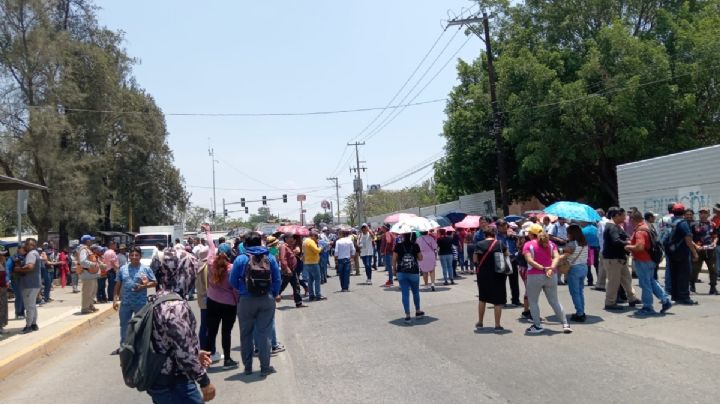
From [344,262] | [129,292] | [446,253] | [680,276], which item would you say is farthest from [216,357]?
[446,253]

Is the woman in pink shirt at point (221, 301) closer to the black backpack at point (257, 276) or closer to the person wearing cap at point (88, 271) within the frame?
the black backpack at point (257, 276)

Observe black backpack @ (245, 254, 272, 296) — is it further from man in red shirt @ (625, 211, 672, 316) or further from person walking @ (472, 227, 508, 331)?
man in red shirt @ (625, 211, 672, 316)

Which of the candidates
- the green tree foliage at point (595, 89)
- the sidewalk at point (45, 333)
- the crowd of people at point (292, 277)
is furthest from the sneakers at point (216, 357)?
the green tree foliage at point (595, 89)

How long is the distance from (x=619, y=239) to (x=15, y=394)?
9.38 metres

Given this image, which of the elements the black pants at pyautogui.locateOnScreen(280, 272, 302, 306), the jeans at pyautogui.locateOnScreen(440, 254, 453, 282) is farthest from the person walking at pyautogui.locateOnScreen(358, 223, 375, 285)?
the black pants at pyautogui.locateOnScreen(280, 272, 302, 306)

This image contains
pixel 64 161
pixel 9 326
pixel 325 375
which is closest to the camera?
pixel 325 375

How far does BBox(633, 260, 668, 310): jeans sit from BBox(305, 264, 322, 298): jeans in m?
7.57

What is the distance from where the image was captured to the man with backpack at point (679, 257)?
11.1m

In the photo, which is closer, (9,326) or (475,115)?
(9,326)

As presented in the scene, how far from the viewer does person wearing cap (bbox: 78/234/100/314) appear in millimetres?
15453

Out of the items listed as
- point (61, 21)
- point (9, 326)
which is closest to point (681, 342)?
point (9, 326)

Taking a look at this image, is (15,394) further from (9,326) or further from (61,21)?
(61,21)

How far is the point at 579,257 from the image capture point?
33.5 ft

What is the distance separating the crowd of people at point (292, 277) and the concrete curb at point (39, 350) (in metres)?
0.96
